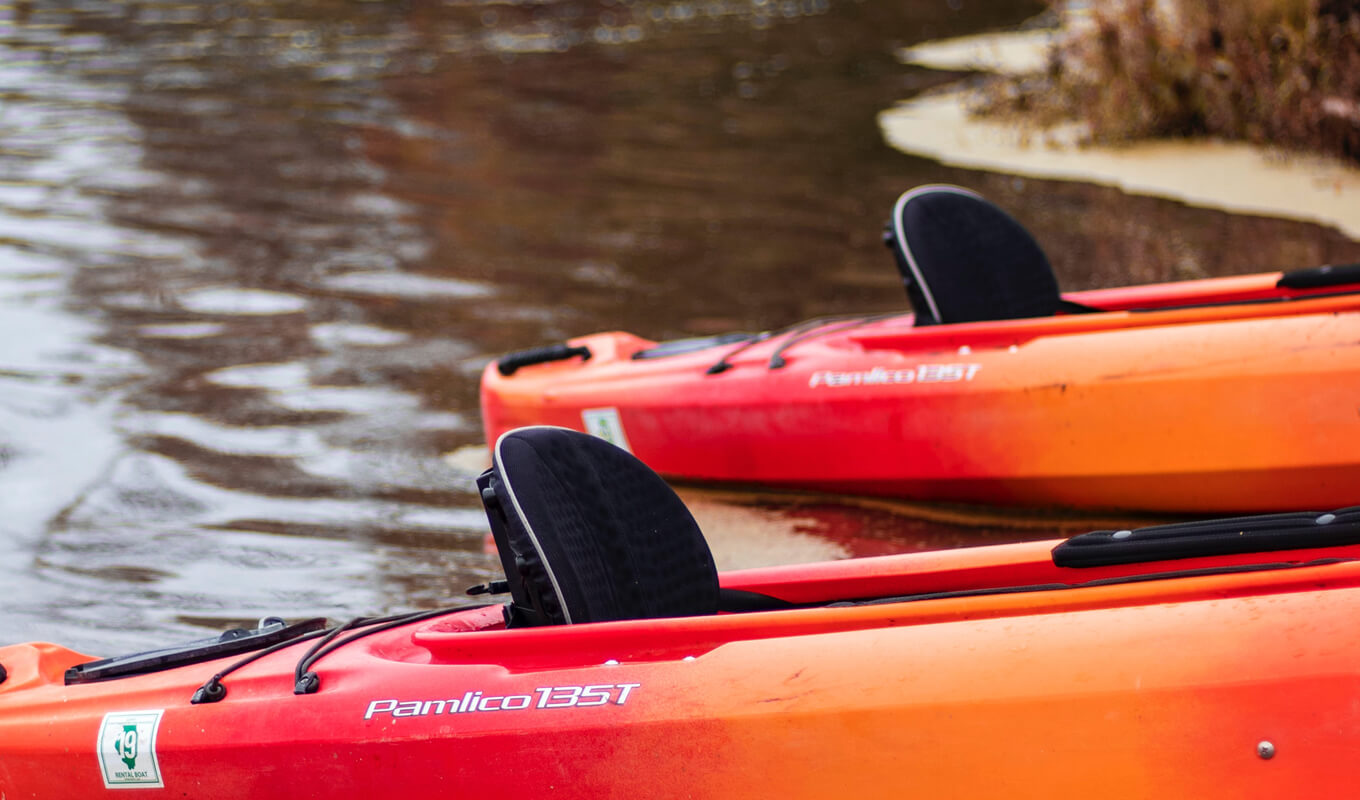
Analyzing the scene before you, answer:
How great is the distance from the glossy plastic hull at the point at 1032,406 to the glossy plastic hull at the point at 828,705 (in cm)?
154

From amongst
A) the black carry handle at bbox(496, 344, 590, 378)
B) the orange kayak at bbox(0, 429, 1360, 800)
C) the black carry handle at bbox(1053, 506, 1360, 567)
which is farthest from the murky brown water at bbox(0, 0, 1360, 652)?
the black carry handle at bbox(1053, 506, 1360, 567)

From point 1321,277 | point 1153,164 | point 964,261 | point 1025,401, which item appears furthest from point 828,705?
point 1153,164

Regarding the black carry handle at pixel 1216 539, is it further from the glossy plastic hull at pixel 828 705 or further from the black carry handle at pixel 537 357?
the black carry handle at pixel 537 357

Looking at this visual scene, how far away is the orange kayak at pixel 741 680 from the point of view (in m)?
2.35

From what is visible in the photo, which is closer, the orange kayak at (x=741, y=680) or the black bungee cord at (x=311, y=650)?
the orange kayak at (x=741, y=680)

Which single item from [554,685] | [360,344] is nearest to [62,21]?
[360,344]

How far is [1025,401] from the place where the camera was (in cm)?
440

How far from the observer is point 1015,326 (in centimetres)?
453

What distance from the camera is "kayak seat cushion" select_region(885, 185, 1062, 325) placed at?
185 inches

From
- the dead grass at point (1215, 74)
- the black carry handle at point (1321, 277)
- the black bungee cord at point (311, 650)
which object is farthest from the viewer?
the dead grass at point (1215, 74)

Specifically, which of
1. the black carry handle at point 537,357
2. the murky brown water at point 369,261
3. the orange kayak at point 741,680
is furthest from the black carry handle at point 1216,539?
the black carry handle at point 537,357

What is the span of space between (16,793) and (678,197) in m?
6.76

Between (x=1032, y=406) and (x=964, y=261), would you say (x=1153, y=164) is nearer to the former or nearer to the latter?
(x=964, y=261)

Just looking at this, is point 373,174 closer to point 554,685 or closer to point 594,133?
point 594,133
